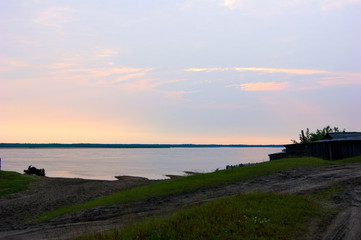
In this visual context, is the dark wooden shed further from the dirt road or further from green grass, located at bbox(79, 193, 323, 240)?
green grass, located at bbox(79, 193, 323, 240)

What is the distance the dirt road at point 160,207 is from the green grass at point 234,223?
931mm

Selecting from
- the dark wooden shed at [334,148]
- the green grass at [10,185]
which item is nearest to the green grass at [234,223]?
the dark wooden shed at [334,148]

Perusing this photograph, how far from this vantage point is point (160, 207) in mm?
15867

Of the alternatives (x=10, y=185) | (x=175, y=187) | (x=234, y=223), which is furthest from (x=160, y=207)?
(x=10, y=185)

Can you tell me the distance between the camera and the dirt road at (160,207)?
1137cm

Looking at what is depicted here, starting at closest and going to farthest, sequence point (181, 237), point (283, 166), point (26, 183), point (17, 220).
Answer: point (181, 237)
point (17, 220)
point (283, 166)
point (26, 183)

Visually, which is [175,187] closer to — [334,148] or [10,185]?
[334,148]

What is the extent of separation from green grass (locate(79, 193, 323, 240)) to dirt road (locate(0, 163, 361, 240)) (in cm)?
93

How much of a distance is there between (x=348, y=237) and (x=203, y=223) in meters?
4.27

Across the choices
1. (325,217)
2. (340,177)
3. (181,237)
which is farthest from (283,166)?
(181,237)

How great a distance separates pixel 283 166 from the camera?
26.3m

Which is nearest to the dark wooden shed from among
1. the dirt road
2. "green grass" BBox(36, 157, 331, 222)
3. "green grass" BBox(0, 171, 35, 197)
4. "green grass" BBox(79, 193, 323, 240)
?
"green grass" BBox(36, 157, 331, 222)

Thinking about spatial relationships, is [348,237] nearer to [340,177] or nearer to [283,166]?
[340,177]

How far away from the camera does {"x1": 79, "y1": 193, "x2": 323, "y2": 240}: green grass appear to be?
8.99m
